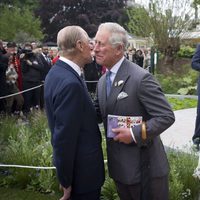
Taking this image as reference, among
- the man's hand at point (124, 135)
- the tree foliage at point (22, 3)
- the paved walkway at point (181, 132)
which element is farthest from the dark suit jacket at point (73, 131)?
the tree foliage at point (22, 3)

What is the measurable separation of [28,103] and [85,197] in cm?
709

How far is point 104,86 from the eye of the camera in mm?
3018

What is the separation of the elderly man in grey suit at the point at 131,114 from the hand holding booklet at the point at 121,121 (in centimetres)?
3

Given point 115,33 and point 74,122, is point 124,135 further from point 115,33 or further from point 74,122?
point 115,33

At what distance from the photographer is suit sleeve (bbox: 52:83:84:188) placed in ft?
8.84

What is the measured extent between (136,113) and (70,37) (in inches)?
25.9

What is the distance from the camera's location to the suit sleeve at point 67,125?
2.69m

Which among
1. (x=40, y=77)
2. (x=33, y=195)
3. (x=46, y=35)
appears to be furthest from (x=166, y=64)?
(x=46, y=35)

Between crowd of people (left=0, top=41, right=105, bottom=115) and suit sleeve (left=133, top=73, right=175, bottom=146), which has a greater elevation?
suit sleeve (left=133, top=73, right=175, bottom=146)

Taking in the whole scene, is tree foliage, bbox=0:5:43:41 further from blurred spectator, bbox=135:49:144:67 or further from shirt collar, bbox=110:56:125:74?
shirt collar, bbox=110:56:125:74

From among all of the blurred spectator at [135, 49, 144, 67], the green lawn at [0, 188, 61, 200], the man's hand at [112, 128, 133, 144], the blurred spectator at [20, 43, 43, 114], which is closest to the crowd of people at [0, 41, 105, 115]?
the blurred spectator at [20, 43, 43, 114]

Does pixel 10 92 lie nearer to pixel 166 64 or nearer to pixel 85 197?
pixel 85 197

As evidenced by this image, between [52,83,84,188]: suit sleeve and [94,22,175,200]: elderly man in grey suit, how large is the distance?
0.26m

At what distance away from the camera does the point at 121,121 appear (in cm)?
279
